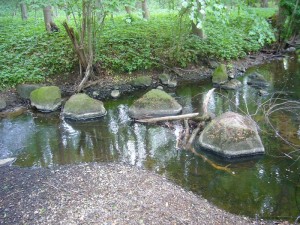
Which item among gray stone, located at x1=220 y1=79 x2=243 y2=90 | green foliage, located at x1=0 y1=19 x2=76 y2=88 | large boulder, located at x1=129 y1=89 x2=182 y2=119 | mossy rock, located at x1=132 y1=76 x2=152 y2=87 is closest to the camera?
large boulder, located at x1=129 y1=89 x2=182 y2=119

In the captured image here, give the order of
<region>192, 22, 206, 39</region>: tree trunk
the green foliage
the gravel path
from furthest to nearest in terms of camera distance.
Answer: <region>192, 22, 206, 39</region>: tree trunk → the green foliage → the gravel path

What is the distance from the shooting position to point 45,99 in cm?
1105

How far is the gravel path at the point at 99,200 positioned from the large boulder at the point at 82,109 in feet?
12.6

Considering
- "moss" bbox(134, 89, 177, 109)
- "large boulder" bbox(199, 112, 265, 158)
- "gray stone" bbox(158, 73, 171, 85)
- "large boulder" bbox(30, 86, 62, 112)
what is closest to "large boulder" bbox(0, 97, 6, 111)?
"large boulder" bbox(30, 86, 62, 112)

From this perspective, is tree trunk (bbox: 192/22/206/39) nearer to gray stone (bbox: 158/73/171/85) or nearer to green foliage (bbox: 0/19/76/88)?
gray stone (bbox: 158/73/171/85)

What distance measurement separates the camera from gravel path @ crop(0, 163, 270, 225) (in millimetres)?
4938

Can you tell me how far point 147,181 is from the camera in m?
6.18

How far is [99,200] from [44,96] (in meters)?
6.75

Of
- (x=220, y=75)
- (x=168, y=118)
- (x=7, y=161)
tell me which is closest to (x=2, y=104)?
(x=7, y=161)

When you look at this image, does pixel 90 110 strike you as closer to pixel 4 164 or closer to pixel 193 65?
pixel 4 164

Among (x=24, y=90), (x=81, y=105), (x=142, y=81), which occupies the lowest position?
(x=81, y=105)

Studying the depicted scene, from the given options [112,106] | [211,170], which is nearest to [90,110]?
[112,106]

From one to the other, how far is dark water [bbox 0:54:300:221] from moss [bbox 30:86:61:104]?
0.56m

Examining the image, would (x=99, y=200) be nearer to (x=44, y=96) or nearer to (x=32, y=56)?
(x=44, y=96)
